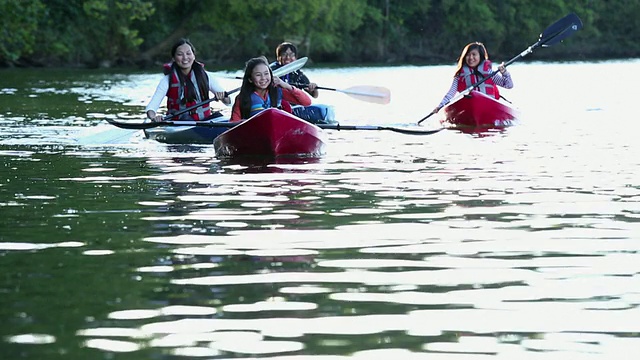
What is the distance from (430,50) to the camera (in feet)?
231

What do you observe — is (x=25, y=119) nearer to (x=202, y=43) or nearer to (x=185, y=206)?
(x=185, y=206)

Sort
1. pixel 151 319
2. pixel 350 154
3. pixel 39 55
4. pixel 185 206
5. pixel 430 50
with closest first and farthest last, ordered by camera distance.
Result: pixel 151 319, pixel 185 206, pixel 350 154, pixel 39 55, pixel 430 50

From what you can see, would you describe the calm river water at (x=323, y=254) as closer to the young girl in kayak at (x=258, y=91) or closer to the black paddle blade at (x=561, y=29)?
the young girl in kayak at (x=258, y=91)

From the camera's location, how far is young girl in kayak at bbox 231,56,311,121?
1229 centimetres

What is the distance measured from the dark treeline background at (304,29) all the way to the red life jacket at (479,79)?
24.8 meters

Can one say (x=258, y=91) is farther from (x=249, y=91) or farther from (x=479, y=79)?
(x=479, y=79)

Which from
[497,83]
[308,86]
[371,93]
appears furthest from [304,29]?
[308,86]

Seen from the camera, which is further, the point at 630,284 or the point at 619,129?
the point at 619,129

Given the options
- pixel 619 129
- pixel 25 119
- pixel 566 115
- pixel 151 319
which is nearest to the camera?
pixel 151 319

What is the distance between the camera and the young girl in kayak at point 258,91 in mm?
12289

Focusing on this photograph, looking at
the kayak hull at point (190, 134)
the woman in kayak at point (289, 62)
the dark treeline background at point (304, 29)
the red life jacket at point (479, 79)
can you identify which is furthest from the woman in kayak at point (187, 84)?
the dark treeline background at point (304, 29)

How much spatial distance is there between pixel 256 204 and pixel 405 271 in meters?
2.73

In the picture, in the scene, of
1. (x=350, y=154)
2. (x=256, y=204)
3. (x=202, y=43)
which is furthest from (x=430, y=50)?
(x=256, y=204)

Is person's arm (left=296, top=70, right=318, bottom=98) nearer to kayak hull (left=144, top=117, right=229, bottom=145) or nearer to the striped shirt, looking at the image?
kayak hull (left=144, top=117, right=229, bottom=145)
